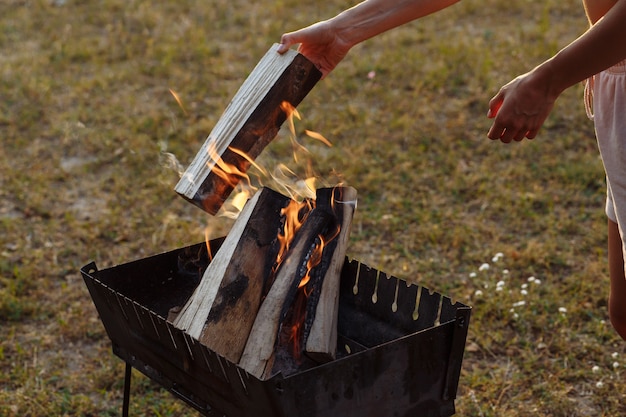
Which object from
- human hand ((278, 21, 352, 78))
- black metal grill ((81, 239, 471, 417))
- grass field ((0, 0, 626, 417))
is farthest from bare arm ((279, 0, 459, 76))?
grass field ((0, 0, 626, 417))

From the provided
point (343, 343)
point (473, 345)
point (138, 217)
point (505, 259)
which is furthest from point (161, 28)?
point (343, 343)

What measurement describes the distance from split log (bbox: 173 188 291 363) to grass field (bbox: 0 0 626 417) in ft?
3.26

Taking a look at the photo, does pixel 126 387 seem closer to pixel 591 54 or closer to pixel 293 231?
pixel 293 231

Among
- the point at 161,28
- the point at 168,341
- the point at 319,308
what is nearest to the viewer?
the point at 168,341

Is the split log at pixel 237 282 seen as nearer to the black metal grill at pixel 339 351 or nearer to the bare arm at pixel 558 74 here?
the black metal grill at pixel 339 351

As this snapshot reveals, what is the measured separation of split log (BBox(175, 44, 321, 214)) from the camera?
2549 millimetres

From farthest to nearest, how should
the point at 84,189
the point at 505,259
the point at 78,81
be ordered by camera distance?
1. the point at 78,81
2. the point at 84,189
3. the point at 505,259

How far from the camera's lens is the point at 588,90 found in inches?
97.7

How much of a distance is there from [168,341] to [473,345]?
A: 68.9 inches

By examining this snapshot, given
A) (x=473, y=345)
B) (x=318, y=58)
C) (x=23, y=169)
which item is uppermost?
(x=318, y=58)

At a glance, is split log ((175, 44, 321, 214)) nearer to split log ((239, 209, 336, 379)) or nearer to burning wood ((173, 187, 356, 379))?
burning wood ((173, 187, 356, 379))

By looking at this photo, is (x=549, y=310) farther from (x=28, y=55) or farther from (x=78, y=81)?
(x=28, y=55)

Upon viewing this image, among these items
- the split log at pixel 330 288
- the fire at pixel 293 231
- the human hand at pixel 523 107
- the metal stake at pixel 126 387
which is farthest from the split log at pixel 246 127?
the human hand at pixel 523 107

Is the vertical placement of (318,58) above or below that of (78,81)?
above
